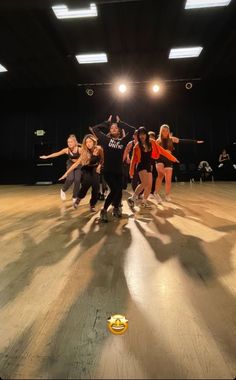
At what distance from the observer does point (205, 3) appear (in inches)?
247

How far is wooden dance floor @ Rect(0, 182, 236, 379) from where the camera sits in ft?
3.30

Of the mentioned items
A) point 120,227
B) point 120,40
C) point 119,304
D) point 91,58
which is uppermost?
point 120,40

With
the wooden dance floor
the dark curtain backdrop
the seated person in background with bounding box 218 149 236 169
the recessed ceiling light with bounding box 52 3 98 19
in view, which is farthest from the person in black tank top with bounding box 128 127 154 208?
the seated person in background with bounding box 218 149 236 169

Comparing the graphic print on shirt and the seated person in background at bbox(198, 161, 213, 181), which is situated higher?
the graphic print on shirt

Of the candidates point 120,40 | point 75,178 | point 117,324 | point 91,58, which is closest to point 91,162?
point 75,178

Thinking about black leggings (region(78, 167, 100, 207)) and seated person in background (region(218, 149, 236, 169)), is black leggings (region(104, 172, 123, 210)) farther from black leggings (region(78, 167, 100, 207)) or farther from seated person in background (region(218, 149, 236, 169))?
seated person in background (region(218, 149, 236, 169))

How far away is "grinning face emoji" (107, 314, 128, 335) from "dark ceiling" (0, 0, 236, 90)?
4.00 metres

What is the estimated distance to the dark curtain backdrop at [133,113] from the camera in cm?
1217

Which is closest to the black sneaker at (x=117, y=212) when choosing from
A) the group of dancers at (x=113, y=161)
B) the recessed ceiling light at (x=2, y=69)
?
the group of dancers at (x=113, y=161)

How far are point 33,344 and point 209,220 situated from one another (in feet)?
9.39

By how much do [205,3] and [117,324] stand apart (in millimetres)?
7038

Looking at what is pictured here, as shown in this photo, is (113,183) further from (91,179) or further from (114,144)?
(91,179)

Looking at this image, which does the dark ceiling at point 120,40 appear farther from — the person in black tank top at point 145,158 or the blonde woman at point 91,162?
the person in black tank top at point 145,158

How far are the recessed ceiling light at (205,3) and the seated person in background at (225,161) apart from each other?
6.25m
